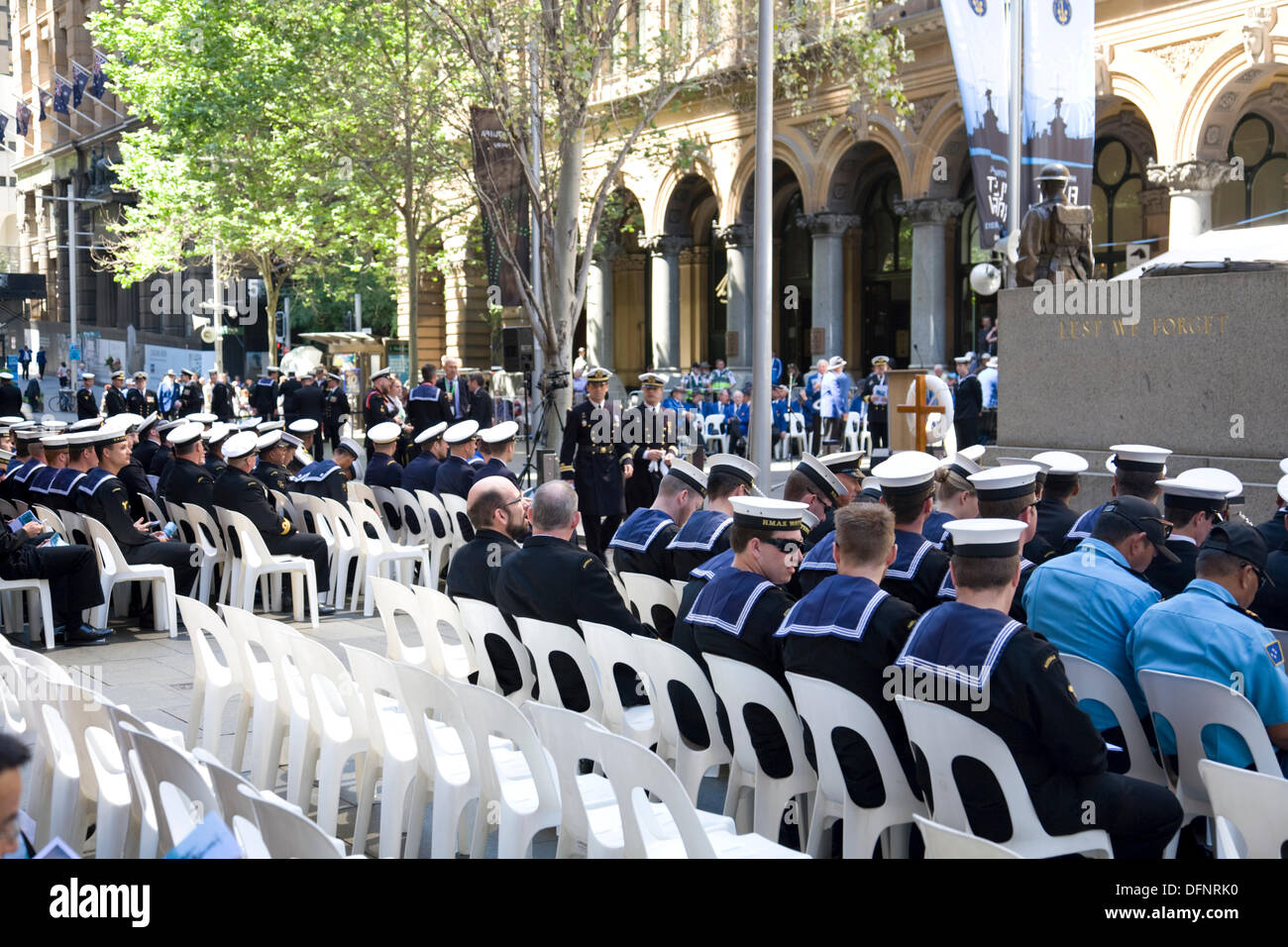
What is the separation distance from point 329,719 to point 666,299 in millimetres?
31054

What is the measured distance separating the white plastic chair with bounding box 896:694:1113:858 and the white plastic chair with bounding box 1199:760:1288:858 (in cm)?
61

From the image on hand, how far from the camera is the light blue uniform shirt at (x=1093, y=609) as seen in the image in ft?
16.1

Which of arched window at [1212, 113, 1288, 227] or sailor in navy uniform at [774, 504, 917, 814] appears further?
arched window at [1212, 113, 1288, 227]

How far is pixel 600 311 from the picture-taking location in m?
38.1

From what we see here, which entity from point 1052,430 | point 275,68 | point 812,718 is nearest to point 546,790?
point 812,718

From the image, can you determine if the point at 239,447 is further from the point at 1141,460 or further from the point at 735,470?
the point at 1141,460

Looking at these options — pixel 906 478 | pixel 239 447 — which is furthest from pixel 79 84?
pixel 906 478

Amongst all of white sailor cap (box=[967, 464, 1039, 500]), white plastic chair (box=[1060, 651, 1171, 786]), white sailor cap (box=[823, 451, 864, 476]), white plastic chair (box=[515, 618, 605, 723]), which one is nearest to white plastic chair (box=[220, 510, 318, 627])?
white sailor cap (box=[823, 451, 864, 476])

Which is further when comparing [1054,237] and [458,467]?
[1054,237]

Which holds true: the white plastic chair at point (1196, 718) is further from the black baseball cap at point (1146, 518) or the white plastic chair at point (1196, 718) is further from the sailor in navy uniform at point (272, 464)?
the sailor in navy uniform at point (272, 464)

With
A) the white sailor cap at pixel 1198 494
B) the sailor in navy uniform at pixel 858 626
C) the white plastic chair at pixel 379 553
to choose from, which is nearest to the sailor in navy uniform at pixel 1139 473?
the white sailor cap at pixel 1198 494

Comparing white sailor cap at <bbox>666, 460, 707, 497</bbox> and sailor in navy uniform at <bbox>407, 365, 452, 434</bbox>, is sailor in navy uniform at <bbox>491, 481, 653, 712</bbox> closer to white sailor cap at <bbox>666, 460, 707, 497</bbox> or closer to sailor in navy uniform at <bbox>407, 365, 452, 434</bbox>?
white sailor cap at <bbox>666, 460, 707, 497</bbox>

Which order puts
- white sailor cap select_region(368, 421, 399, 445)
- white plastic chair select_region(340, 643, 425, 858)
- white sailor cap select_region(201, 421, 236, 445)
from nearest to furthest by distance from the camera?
white plastic chair select_region(340, 643, 425, 858) < white sailor cap select_region(201, 421, 236, 445) < white sailor cap select_region(368, 421, 399, 445)

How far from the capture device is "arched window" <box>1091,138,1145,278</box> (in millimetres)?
26703
